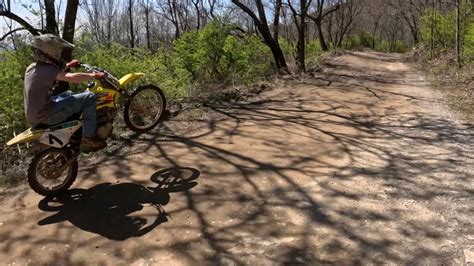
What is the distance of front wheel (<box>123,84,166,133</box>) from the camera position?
6.21m

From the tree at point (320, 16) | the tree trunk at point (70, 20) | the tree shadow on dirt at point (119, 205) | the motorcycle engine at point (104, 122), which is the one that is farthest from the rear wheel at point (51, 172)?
the tree at point (320, 16)

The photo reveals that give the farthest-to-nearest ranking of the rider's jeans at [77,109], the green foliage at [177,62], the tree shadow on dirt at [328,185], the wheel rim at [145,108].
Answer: the green foliage at [177,62]
the wheel rim at [145,108]
the rider's jeans at [77,109]
the tree shadow on dirt at [328,185]

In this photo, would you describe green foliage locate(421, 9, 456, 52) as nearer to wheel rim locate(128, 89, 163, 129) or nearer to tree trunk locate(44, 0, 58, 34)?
wheel rim locate(128, 89, 163, 129)

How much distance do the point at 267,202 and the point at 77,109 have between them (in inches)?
84.3

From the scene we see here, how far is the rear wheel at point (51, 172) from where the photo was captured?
448 centimetres

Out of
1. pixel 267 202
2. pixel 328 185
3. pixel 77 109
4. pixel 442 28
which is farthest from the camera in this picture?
pixel 442 28

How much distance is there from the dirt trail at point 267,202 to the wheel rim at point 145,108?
33cm

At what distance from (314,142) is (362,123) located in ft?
4.86

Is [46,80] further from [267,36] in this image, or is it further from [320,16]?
[320,16]

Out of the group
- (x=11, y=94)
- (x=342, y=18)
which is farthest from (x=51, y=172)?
(x=342, y=18)

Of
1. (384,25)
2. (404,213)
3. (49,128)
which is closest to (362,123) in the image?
(404,213)

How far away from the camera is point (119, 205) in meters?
4.42

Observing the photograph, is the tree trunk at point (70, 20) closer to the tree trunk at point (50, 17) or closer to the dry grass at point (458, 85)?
the tree trunk at point (50, 17)

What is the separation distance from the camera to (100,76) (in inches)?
201
